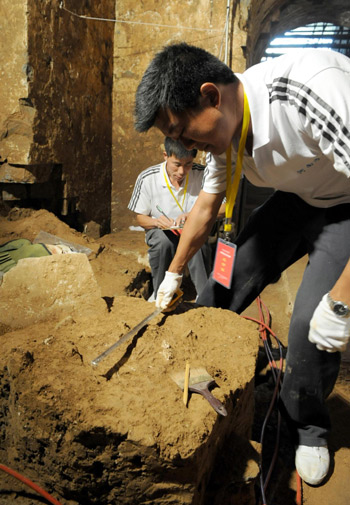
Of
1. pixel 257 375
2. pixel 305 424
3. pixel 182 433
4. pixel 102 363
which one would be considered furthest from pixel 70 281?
pixel 257 375

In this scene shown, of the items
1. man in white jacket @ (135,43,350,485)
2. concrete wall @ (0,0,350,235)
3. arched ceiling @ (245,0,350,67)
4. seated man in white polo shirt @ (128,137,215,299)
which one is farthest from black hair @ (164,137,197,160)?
arched ceiling @ (245,0,350,67)

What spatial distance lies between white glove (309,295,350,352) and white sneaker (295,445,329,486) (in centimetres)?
56

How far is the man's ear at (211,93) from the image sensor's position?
114 centimetres

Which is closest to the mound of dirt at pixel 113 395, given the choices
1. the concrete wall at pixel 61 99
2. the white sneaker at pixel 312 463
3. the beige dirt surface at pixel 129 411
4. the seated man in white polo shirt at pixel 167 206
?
the beige dirt surface at pixel 129 411

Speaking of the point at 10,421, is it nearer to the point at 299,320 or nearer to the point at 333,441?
the point at 299,320

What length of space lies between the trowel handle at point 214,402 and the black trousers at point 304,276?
519mm

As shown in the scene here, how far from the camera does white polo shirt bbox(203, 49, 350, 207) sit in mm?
1090

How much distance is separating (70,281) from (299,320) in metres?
0.92

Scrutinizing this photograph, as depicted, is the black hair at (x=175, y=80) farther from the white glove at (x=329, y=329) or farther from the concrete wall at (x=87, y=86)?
the concrete wall at (x=87, y=86)

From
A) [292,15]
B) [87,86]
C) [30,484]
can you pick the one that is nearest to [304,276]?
[30,484]

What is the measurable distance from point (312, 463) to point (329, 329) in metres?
0.68

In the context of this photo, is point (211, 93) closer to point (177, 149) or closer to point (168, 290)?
point (168, 290)

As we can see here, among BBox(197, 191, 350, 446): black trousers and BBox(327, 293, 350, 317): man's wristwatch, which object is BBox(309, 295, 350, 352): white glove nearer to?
BBox(327, 293, 350, 317): man's wristwatch

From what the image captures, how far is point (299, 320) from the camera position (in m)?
1.42
